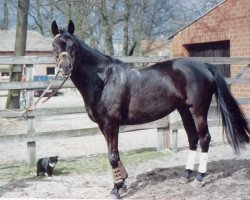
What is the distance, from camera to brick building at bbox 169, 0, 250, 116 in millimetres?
10875

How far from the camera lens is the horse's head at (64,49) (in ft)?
13.6

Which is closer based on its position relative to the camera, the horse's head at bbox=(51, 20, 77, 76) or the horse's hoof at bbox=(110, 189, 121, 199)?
the horse's head at bbox=(51, 20, 77, 76)

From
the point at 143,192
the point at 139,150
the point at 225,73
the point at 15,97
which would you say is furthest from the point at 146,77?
the point at 15,97

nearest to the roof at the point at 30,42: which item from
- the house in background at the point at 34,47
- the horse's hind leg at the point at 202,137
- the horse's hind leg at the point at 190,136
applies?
the house in background at the point at 34,47

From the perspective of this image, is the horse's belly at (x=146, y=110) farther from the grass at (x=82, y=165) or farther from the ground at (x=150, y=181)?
the grass at (x=82, y=165)

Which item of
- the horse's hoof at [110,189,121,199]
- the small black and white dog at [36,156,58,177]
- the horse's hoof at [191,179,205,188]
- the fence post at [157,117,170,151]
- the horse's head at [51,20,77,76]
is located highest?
the horse's head at [51,20,77,76]

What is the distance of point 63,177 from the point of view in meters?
5.47

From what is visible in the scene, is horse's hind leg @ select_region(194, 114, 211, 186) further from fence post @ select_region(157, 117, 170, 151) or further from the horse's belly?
fence post @ select_region(157, 117, 170, 151)

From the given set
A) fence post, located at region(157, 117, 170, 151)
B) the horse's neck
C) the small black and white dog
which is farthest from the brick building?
the horse's neck

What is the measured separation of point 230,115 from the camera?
5.13 metres

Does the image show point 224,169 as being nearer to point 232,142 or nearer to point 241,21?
point 232,142

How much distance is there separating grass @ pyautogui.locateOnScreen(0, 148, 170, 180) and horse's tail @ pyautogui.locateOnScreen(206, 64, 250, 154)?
1.78 metres

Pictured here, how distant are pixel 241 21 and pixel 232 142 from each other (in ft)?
22.2

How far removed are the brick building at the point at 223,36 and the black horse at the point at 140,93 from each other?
5.38m
